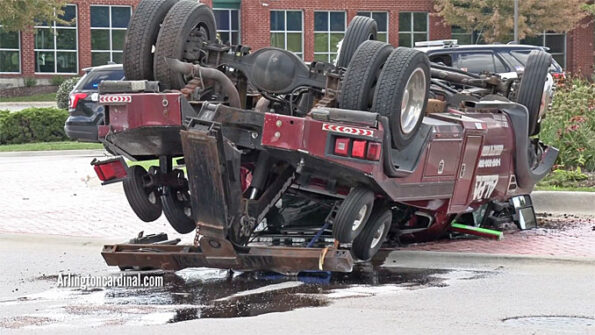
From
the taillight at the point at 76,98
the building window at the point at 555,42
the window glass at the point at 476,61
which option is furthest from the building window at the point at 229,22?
the window glass at the point at 476,61

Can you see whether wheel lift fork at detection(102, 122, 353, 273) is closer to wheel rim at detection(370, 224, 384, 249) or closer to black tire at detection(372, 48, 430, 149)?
wheel rim at detection(370, 224, 384, 249)

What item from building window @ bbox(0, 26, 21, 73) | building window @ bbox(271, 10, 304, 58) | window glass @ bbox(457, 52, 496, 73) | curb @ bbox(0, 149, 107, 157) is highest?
building window @ bbox(271, 10, 304, 58)

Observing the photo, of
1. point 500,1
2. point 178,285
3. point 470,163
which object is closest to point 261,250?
point 178,285

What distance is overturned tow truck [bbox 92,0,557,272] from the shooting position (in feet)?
28.4

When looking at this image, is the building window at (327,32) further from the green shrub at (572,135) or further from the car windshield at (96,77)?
the green shrub at (572,135)

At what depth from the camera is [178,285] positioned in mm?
9164

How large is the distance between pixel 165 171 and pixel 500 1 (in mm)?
40023

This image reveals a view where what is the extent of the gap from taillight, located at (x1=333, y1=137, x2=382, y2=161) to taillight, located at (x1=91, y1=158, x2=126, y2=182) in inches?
77.7

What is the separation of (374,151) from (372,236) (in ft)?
2.77

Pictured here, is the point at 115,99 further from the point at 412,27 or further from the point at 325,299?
the point at 412,27

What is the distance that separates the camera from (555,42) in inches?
2185

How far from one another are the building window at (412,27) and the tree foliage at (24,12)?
615 inches

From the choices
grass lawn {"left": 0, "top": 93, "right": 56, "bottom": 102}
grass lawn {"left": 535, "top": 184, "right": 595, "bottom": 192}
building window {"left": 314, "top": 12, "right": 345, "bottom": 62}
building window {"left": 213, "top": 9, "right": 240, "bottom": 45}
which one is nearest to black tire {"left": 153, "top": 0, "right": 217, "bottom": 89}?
grass lawn {"left": 535, "top": 184, "right": 595, "bottom": 192}

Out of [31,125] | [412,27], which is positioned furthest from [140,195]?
[412,27]
